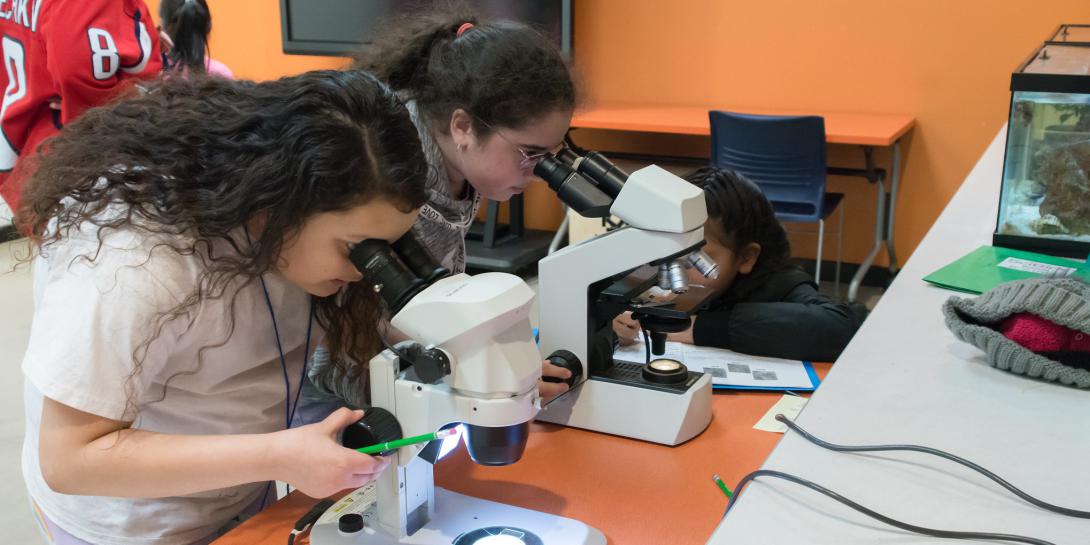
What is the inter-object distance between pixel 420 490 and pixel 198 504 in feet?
1.00

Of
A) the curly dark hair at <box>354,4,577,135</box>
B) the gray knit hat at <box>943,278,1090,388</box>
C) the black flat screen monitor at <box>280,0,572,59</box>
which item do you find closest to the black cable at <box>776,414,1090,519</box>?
the gray knit hat at <box>943,278,1090,388</box>

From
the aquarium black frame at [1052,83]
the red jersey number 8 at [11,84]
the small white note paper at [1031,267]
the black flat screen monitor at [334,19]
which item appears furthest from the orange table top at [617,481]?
the black flat screen monitor at [334,19]

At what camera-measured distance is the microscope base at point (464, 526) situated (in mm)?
990

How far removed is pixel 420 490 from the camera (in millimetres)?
1012

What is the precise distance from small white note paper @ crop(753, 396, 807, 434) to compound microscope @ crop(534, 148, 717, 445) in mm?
77

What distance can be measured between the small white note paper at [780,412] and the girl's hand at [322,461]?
22.8 inches

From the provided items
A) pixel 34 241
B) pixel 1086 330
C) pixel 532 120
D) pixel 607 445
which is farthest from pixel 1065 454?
pixel 34 241

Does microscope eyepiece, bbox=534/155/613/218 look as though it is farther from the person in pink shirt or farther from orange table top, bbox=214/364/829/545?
the person in pink shirt

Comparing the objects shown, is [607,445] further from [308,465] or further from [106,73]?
[106,73]

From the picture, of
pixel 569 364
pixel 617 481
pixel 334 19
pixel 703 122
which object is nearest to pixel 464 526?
pixel 617 481

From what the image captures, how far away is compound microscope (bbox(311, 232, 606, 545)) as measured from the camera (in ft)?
2.79

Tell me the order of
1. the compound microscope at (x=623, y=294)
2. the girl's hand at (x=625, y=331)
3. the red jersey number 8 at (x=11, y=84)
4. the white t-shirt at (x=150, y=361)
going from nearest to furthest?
the white t-shirt at (x=150, y=361), the compound microscope at (x=623, y=294), the girl's hand at (x=625, y=331), the red jersey number 8 at (x=11, y=84)

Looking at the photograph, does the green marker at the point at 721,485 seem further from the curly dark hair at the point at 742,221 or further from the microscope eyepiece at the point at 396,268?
the curly dark hair at the point at 742,221

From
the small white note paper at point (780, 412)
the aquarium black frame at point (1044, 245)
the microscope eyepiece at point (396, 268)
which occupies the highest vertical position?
the microscope eyepiece at point (396, 268)
